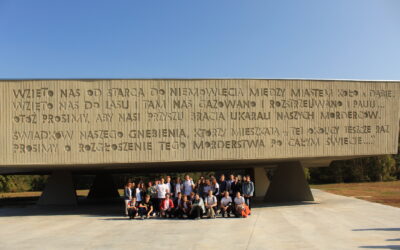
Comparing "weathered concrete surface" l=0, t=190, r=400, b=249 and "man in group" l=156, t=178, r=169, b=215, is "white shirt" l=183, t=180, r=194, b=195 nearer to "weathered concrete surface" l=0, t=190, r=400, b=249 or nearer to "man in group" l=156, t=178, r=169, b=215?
"man in group" l=156, t=178, r=169, b=215

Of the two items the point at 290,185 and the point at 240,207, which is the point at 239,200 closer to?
the point at 240,207

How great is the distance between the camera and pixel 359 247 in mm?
8891

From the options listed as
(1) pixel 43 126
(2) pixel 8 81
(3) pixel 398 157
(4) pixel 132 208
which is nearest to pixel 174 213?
(4) pixel 132 208

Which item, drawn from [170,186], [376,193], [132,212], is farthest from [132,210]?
[376,193]

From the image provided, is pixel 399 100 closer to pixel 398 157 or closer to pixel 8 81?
pixel 8 81

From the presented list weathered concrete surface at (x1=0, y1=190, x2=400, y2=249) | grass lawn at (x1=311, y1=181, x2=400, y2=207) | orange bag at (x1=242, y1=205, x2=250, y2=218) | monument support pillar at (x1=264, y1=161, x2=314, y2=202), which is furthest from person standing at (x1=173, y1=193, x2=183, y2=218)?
grass lawn at (x1=311, y1=181, x2=400, y2=207)

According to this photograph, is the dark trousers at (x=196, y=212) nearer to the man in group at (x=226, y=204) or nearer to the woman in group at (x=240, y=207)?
the man in group at (x=226, y=204)

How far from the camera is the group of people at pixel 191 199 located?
1493 cm

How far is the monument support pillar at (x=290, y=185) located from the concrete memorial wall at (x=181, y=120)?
3.53 m

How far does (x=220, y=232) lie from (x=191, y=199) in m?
3.86

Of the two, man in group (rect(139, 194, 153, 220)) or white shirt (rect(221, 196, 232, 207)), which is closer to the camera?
white shirt (rect(221, 196, 232, 207))

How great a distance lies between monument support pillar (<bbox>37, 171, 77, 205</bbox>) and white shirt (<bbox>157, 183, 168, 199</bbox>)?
33.2 feet

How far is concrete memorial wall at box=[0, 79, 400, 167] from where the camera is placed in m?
18.1

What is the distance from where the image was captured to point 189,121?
1862 cm
